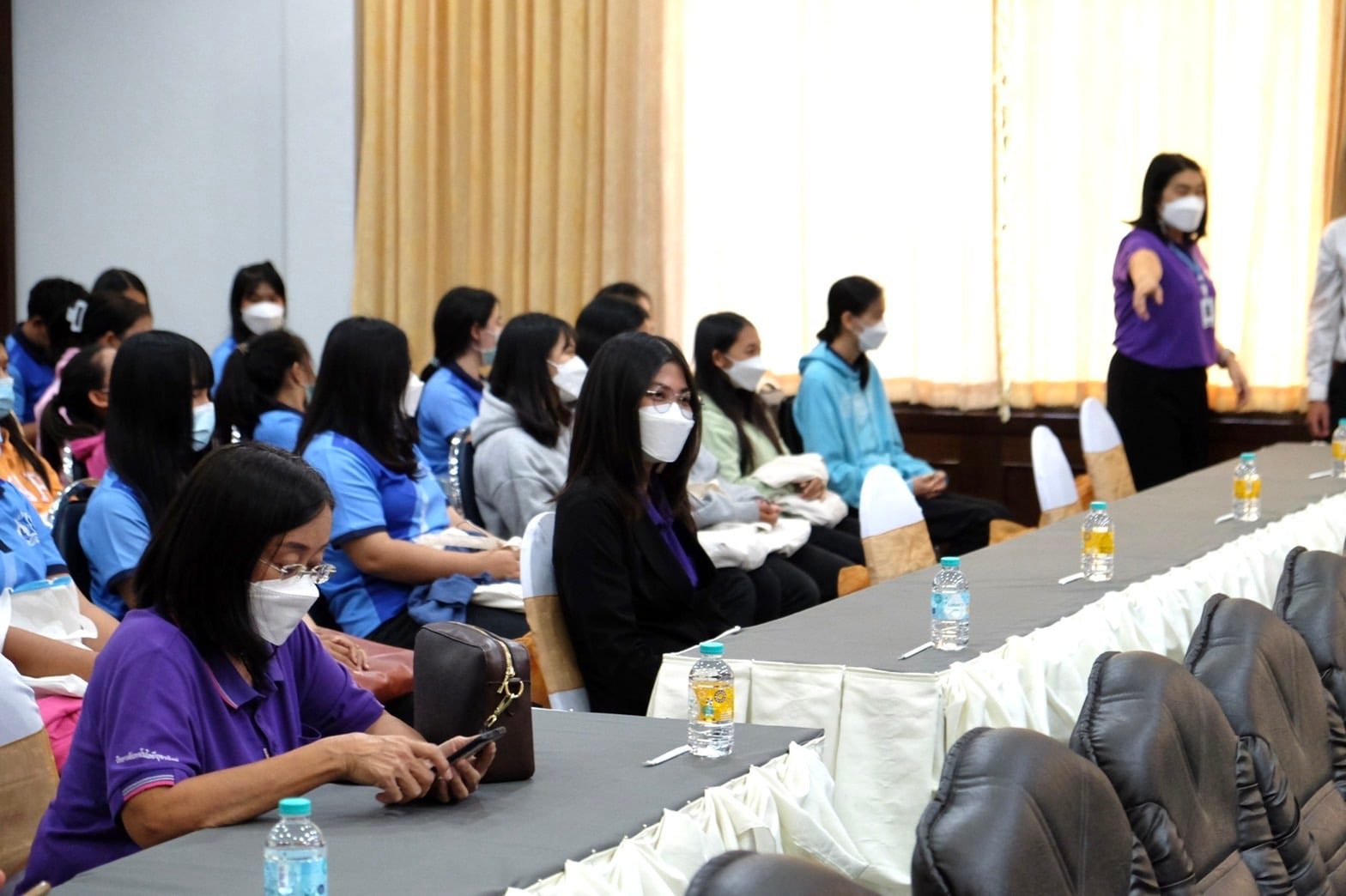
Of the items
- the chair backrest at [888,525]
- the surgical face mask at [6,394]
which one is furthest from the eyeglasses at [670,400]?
the surgical face mask at [6,394]

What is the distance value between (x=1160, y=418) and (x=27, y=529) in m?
4.30

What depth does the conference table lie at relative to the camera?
2590mm

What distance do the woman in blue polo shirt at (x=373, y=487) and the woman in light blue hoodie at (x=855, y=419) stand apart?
6.30ft

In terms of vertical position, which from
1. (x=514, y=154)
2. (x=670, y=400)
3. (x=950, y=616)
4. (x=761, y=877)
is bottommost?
(x=950, y=616)

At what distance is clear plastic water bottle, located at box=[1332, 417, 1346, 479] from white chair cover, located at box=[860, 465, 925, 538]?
5.44ft

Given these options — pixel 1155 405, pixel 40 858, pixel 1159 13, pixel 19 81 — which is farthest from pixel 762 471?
pixel 19 81

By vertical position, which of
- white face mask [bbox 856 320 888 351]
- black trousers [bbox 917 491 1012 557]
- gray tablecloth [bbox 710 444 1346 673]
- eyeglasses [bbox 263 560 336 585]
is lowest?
black trousers [bbox 917 491 1012 557]

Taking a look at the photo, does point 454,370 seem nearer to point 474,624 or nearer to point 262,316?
point 262,316

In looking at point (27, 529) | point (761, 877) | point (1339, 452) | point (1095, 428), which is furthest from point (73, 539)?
point (1339, 452)

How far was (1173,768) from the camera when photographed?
2021mm

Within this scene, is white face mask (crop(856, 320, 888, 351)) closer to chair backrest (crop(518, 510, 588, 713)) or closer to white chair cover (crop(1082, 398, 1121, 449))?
white chair cover (crop(1082, 398, 1121, 449))

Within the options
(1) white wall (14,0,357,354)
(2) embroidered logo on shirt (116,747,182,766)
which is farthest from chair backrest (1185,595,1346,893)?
(1) white wall (14,0,357,354)

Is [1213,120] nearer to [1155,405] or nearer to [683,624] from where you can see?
[1155,405]

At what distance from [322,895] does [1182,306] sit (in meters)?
5.10
